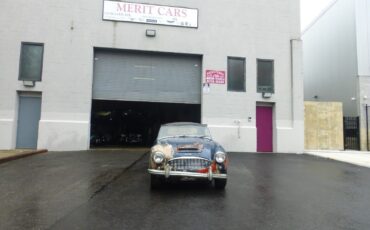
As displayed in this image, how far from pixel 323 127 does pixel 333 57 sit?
10.0 metres

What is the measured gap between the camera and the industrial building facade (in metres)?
15.1

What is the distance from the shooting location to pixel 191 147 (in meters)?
6.53

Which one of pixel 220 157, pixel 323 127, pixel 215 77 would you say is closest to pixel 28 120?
pixel 215 77

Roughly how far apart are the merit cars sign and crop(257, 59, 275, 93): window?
439 centimetres

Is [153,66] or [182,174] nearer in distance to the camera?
[182,174]

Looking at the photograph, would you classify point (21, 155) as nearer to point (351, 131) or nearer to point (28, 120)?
point (28, 120)

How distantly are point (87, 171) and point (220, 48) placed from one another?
1064 cm

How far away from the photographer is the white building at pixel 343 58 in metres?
21.1

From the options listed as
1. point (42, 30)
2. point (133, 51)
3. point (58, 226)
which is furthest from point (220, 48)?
point (58, 226)

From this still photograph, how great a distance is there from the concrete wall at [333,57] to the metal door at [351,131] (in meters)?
1.57

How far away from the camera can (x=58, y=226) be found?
4266mm

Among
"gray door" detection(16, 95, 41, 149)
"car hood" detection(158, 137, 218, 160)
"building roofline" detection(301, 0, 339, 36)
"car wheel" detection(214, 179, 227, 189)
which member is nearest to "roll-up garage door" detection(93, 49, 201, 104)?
"gray door" detection(16, 95, 41, 149)

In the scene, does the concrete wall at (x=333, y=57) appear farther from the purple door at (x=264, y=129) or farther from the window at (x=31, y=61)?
the window at (x=31, y=61)

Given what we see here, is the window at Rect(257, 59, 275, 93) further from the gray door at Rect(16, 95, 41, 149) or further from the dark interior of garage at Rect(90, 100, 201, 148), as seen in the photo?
A: the gray door at Rect(16, 95, 41, 149)
